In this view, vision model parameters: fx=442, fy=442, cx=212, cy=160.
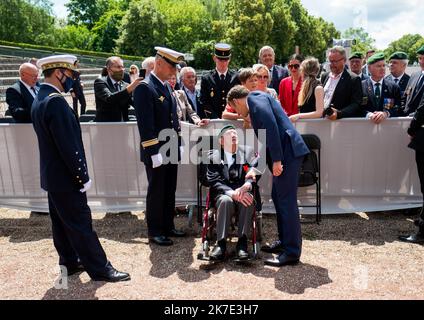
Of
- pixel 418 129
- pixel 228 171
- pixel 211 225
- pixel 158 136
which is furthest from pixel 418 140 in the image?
pixel 158 136

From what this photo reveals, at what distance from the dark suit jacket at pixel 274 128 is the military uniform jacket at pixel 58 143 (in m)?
1.68

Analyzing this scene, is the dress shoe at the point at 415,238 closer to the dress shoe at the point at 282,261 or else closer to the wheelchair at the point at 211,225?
the dress shoe at the point at 282,261

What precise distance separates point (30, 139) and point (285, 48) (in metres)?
47.0

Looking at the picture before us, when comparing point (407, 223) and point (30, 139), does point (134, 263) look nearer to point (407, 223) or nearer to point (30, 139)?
point (30, 139)

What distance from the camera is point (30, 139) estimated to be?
6.07m

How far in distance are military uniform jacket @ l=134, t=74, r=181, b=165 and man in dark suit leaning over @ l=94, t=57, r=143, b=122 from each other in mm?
1353

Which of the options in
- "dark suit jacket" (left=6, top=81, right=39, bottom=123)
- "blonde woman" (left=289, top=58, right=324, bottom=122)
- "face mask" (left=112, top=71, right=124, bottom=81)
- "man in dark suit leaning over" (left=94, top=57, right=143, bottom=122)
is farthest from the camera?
"face mask" (left=112, top=71, right=124, bottom=81)

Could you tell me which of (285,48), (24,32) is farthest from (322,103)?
(24,32)

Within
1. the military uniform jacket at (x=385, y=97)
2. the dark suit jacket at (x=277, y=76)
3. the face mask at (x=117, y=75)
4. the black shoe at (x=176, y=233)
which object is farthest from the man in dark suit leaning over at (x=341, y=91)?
the face mask at (x=117, y=75)

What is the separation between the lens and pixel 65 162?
153 inches

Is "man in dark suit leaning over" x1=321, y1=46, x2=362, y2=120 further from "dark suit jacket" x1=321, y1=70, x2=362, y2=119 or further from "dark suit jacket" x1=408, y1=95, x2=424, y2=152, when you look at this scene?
"dark suit jacket" x1=408, y1=95, x2=424, y2=152

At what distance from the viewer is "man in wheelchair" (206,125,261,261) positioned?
4.65 m

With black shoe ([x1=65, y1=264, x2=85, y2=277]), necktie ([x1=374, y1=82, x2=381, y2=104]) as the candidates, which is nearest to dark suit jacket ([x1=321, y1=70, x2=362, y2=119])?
necktie ([x1=374, y1=82, x2=381, y2=104])

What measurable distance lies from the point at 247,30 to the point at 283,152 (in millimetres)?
43579
